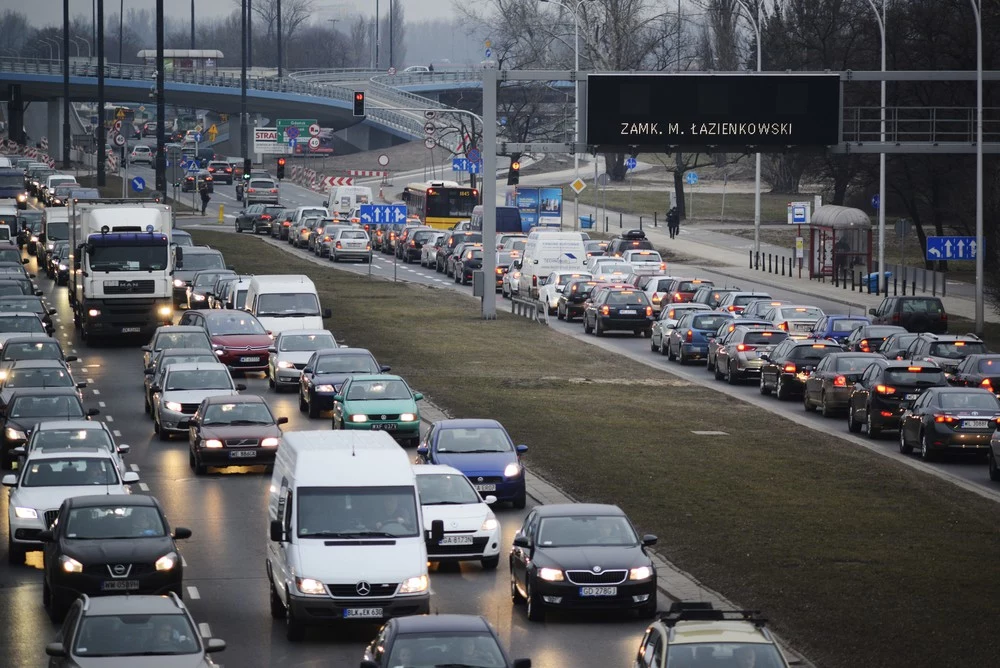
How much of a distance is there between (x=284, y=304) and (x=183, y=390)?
11.8 meters

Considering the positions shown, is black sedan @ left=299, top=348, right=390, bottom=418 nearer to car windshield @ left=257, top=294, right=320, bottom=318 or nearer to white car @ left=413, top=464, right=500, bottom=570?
car windshield @ left=257, top=294, right=320, bottom=318

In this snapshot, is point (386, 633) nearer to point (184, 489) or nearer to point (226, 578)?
point (226, 578)

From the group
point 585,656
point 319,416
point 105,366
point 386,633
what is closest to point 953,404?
point 319,416

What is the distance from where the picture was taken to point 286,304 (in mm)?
45938

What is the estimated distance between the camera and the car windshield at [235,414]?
3050 centimetres

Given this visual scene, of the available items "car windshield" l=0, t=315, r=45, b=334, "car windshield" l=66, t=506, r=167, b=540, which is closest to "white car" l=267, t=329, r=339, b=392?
"car windshield" l=0, t=315, r=45, b=334

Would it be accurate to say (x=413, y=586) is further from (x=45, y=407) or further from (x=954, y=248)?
(x=954, y=248)

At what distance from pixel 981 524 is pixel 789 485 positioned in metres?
4.00

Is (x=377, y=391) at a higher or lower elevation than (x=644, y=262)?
lower

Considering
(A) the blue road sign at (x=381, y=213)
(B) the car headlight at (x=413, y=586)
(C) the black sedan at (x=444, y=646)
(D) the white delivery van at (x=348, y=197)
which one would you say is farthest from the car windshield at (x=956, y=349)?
(D) the white delivery van at (x=348, y=197)

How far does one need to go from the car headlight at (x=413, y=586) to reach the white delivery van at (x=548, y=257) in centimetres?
4500

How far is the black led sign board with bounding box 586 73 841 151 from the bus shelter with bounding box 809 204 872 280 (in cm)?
1865

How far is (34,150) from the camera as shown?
5551 inches

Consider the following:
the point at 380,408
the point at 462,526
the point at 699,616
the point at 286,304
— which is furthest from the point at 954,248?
the point at 699,616
